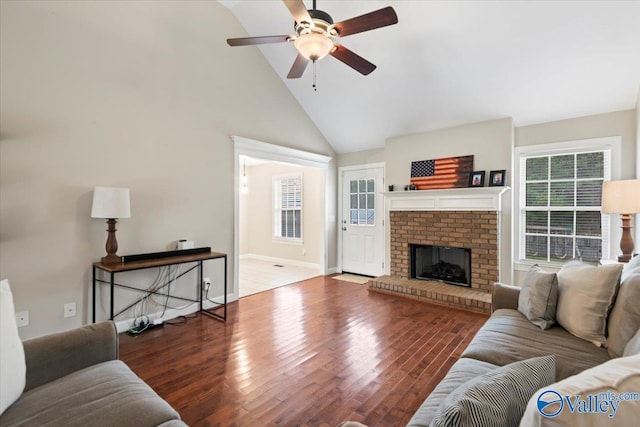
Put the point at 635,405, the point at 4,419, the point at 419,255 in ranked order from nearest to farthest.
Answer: the point at 635,405
the point at 4,419
the point at 419,255

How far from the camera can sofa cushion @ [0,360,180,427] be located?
1151mm

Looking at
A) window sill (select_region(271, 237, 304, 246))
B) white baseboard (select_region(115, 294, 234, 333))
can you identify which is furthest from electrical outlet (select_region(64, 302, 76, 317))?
window sill (select_region(271, 237, 304, 246))

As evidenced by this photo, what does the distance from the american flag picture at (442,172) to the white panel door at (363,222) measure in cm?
75

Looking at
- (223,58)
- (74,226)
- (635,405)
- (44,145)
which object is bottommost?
(635,405)

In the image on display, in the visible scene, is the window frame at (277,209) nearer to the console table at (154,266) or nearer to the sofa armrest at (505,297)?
the console table at (154,266)

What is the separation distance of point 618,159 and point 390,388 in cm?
388

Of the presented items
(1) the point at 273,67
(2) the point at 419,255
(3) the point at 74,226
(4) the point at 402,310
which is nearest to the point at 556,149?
(2) the point at 419,255

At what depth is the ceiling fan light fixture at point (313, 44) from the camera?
223 centimetres

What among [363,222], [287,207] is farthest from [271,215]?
[363,222]

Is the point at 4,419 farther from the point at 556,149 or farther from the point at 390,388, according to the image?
the point at 556,149

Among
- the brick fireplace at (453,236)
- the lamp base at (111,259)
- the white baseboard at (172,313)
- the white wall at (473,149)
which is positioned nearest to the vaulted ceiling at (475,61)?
the white wall at (473,149)

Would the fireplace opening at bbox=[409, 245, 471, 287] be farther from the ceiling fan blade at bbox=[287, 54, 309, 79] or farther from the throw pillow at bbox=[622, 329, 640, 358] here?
the ceiling fan blade at bbox=[287, 54, 309, 79]

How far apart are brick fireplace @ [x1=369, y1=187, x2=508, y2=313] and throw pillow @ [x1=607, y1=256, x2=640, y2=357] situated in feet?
7.00

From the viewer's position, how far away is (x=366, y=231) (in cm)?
578
